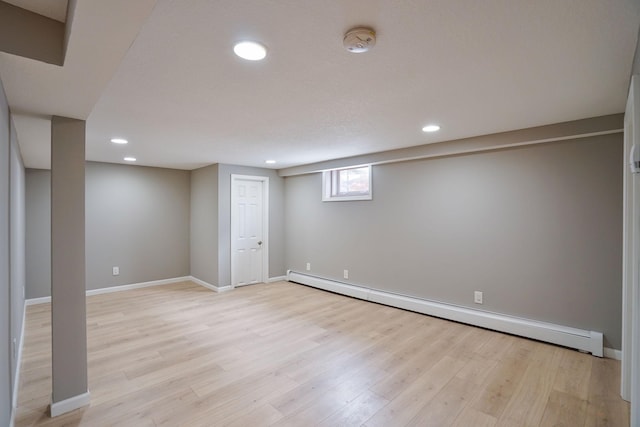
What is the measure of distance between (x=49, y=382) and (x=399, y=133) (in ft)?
13.1

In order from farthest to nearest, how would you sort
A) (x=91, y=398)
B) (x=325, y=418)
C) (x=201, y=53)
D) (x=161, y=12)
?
(x=91, y=398) → (x=325, y=418) → (x=201, y=53) → (x=161, y=12)

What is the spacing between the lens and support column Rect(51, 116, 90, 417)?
2039mm

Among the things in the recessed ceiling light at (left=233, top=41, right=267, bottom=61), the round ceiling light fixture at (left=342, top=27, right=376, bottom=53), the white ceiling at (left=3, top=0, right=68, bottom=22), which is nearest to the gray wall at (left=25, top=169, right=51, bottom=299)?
the white ceiling at (left=3, top=0, right=68, bottom=22)

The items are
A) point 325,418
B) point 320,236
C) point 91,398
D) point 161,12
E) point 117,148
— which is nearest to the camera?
point 161,12

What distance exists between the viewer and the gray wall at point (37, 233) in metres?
4.60

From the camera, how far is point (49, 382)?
2.48m

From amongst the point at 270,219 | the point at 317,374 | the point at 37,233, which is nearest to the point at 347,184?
the point at 270,219

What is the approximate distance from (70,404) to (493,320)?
3994 mm

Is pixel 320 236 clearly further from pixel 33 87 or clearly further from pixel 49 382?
pixel 33 87

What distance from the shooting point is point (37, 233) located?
468 centimetres

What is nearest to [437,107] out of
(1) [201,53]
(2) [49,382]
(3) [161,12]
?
(1) [201,53]

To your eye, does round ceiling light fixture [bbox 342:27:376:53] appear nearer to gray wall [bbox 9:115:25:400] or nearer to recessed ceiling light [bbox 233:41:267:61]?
recessed ceiling light [bbox 233:41:267:61]

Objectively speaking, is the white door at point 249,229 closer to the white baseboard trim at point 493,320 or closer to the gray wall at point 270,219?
the gray wall at point 270,219

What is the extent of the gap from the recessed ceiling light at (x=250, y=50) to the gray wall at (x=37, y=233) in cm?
498
